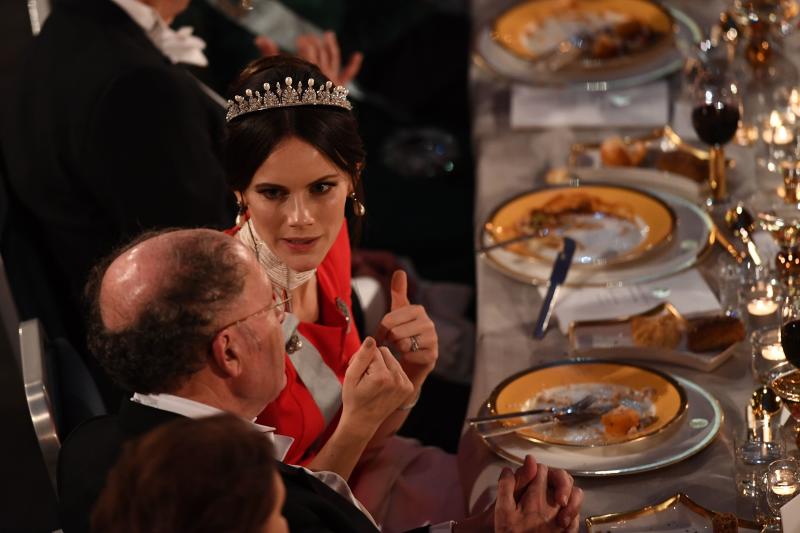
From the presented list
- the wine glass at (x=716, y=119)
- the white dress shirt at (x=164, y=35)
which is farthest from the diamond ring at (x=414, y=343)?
the white dress shirt at (x=164, y=35)

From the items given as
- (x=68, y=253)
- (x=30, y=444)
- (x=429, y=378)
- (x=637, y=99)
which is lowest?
(x=30, y=444)

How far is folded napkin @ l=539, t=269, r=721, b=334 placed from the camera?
2389 mm

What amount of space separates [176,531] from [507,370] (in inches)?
45.3

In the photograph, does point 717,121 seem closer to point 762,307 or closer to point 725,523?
point 762,307

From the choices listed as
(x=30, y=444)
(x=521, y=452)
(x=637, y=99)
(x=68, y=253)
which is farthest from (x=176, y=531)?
(x=30, y=444)

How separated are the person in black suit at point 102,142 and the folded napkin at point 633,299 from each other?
0.83 m

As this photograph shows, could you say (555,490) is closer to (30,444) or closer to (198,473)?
(198,473)

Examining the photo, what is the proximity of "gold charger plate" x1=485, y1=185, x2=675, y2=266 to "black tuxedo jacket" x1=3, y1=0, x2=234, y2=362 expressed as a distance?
642 millimetres

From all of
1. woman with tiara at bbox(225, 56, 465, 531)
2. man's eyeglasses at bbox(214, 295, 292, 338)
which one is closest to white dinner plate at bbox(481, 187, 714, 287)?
woman with tiara at bbox(225, 56, 465, 531)

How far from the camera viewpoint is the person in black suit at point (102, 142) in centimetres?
274

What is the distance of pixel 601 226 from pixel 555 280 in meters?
0.27

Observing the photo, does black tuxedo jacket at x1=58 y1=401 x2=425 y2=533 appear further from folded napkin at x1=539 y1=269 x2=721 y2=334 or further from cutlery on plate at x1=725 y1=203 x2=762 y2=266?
cutlery on plate at x1=725 y1=203 x2=762 y2=266

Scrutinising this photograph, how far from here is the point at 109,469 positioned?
1704 mm

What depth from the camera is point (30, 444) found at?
384 cm
